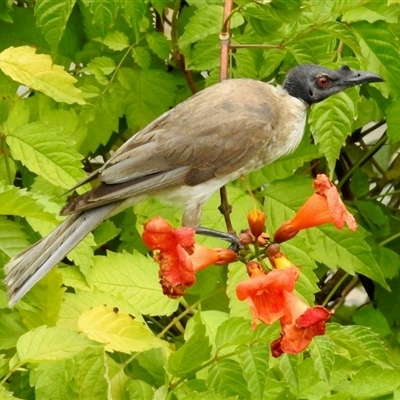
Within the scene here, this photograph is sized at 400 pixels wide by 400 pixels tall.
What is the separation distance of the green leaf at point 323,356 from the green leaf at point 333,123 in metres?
0.54

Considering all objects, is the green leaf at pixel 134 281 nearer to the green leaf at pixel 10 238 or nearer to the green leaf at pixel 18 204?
the green leaf at pixel 10 238

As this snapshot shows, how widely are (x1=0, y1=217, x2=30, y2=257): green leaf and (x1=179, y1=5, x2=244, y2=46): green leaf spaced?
76 cm

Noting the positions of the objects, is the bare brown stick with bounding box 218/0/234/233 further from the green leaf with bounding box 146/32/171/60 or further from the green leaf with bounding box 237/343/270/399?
the green leaf with bounding box 237/343/270/399

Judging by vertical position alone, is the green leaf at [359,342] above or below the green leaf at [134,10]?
below

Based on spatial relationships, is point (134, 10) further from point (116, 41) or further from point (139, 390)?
point (139, 390)

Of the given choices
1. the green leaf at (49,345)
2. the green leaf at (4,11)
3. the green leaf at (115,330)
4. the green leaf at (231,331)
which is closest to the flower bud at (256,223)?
the green leaf at (231,331)

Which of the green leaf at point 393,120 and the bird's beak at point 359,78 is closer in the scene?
the bird's beak at point 359,78

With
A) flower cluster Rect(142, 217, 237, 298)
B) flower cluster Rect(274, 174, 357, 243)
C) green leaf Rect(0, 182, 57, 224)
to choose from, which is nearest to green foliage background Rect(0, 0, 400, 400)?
green leaf Rect(0, 182, 57, 224)

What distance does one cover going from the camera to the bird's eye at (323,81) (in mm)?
2352

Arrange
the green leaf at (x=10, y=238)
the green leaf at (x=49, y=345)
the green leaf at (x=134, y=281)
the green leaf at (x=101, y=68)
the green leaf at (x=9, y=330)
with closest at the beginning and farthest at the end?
the green leaf at (x=49, y=345), the green leaf at (x=9, y=330), the green leaf at (x=10, y=238), the green leaf at (x=134, y=281), the green leaf at (x=101, y=68)

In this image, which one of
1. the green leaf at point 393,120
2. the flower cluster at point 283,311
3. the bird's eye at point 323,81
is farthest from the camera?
the green leaf at point 393,120

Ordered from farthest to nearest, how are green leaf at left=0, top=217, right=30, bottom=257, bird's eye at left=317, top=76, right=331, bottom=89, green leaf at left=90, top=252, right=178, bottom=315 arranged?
bird's eye at left=317, top=76, right=331, bottom=89 → green leaf at left=90, top=252, right=178, bottom=315 → green leaf at left=0, top=217, right=30, bottom=257

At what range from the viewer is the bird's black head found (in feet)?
7.40

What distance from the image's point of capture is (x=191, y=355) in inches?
69.3
